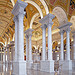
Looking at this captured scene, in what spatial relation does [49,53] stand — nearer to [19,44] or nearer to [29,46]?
[19,44]

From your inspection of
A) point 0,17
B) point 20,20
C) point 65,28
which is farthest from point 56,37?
point 20,20

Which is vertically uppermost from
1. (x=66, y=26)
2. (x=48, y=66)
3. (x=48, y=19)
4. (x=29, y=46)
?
(x=48, y=19)

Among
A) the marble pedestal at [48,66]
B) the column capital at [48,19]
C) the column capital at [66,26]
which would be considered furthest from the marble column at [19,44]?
the column capital at [66,26]

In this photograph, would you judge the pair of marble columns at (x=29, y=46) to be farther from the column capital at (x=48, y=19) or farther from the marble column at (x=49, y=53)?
the column capital at (x=48, y=19)

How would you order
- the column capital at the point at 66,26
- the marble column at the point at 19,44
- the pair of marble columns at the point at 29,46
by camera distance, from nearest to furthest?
1. the marble column at the point at 19,44
2. the column capital at the point at 66,26
3. the pair of marble columns at the point at 29,46

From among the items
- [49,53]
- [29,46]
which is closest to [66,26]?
[49,53]

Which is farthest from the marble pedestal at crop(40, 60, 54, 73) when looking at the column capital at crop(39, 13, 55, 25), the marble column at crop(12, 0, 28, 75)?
the column capital at crop(39, 13, 55, 25)

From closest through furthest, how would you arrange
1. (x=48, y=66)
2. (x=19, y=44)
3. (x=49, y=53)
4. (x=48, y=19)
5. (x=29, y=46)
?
(x=19, y=44) → (x=48, y=66) → (x=49, y=53) → (x=48, y=19) → (x=29, y=46)

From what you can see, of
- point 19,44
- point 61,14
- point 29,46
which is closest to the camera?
point 19,44

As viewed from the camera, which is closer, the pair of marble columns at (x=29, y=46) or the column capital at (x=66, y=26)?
the column capital at (x=66, y=26)

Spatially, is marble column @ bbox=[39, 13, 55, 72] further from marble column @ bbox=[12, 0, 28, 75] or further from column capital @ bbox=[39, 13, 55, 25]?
marble column @ bbox=[12, 0, 28, 75]

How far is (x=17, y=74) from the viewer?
8852 millimetres

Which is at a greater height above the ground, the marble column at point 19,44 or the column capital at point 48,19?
the column capital at point 48,19

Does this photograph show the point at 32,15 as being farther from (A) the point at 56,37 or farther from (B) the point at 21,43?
(A) the point at 56,37
